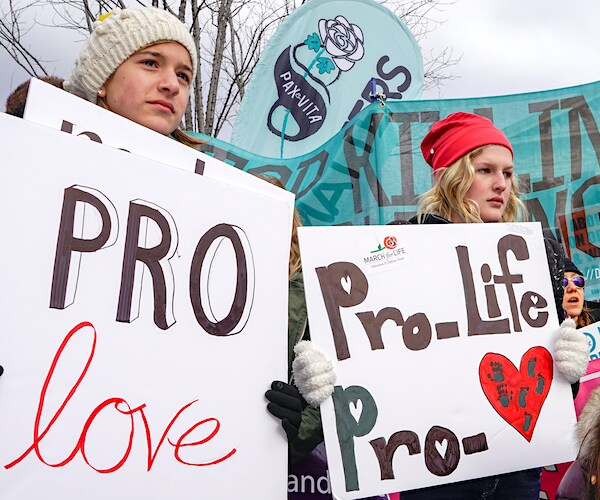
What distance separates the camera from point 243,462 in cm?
136

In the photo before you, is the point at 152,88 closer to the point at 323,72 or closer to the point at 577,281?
the point at 577,281

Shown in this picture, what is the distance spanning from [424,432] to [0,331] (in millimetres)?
1020

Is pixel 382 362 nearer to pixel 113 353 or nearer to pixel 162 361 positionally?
pixel 162 361

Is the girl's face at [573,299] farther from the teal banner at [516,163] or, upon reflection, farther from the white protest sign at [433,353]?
the white protest sign at [433,353]

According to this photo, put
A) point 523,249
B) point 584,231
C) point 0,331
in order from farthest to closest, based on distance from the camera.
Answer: point 584,231
point 523,249
point 0,331

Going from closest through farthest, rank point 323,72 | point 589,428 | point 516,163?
point 589,428 → point 516,163 → point 323,72

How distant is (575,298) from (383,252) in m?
2.26

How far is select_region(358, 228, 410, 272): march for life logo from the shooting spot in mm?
1704

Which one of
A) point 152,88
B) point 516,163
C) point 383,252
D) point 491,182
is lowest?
point 383,252

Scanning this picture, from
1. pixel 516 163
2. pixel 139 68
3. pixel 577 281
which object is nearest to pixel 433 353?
pixel 139 68

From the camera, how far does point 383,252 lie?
1.73 meters

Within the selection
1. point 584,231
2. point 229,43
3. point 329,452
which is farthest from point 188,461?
point 229,43

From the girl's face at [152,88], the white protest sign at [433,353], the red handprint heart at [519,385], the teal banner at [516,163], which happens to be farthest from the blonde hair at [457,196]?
the teal banner at [516,163]

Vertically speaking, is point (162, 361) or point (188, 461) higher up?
point (162, 361)
